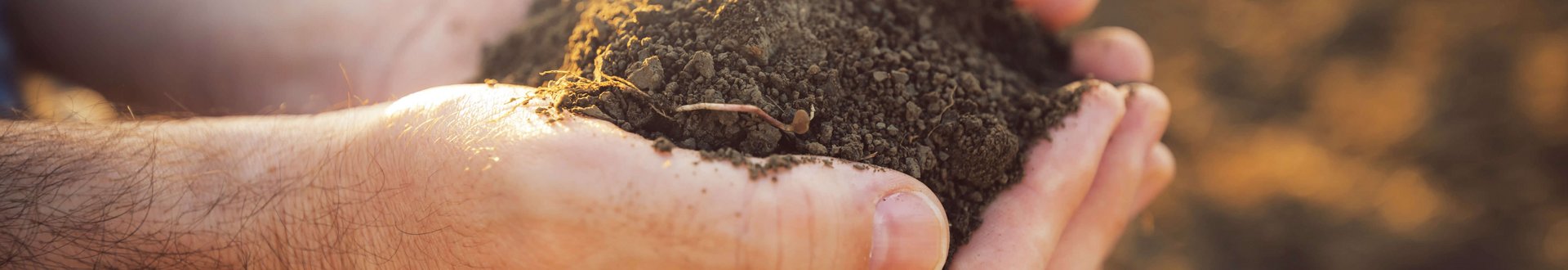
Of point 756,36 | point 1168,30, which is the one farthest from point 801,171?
point 1168,30

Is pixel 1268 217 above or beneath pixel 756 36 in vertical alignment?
beneath

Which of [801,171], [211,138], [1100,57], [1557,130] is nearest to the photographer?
[801,171]

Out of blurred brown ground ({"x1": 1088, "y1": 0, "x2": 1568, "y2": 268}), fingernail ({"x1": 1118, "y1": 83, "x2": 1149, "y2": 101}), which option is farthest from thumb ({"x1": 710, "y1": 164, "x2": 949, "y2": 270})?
blurred brown ground ({"x1": 1088, "y1": 0, "x2": 1568, "y2": 268})

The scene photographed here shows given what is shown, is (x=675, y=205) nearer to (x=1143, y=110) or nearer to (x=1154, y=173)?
(x=1143, y=110)

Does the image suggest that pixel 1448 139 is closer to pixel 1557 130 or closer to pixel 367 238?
pixel 1557 130

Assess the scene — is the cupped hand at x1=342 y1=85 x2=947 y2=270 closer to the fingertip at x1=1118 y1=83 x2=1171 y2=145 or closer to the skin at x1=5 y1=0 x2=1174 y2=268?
the skin at x1=5 y1=0 x2=1174 y2=268

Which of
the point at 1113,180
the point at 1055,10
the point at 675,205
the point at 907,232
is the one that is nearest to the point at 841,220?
the point at 907,232

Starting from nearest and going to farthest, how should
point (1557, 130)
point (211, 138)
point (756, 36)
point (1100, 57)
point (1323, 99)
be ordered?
point (756, 36), point (211, 138), point (1100, 57), point (1557, 130), point (1323, 99)

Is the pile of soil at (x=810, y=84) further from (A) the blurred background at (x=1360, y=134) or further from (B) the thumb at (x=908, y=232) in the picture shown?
(A) the blurred background at (x=1360, y=134)
